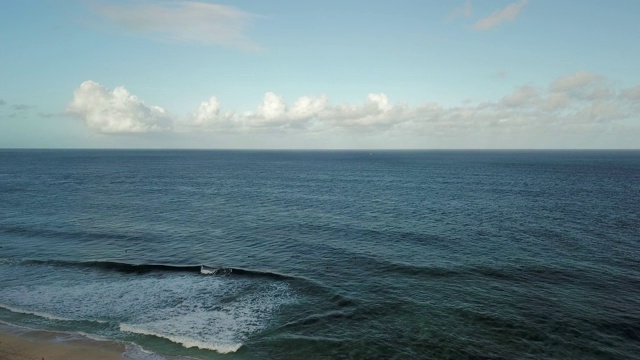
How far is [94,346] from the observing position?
1356 inches

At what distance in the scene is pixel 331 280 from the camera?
49.2m

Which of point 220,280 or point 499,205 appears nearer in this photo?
point 220,280

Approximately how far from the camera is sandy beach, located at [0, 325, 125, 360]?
3253 cm

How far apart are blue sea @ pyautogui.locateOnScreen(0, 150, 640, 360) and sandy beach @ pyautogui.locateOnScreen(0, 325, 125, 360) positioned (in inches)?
56.2

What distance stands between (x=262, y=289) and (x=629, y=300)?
1606 inches

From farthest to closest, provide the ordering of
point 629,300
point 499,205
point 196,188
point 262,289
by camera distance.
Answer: point 196,188 < point 499,205 < point 262,289 < point 629,300

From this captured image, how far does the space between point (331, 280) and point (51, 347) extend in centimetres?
2904

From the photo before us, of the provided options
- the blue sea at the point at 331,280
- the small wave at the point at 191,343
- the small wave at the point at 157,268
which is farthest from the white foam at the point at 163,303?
the small wave at the point at 157,268

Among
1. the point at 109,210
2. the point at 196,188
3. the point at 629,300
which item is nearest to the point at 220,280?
the point at 629,300

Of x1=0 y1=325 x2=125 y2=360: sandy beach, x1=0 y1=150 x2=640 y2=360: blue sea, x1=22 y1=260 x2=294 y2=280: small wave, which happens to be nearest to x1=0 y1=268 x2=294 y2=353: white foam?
x1=0 y1=150 x2=640 y2=360: blue sea

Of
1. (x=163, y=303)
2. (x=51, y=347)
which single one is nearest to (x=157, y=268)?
(x=163, y=303)

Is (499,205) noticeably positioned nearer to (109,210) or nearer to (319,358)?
(319,358)

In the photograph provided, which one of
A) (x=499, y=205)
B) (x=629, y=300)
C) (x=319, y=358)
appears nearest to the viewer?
(x=319, y=358)

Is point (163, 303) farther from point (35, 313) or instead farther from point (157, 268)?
point (35, 313)
